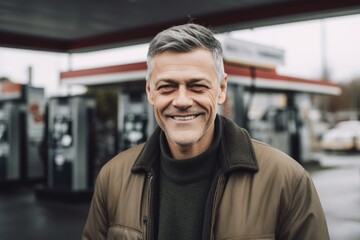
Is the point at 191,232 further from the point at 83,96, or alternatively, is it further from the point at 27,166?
the point at 27,166

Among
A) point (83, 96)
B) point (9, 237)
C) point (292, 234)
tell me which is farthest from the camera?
point (83, 96)

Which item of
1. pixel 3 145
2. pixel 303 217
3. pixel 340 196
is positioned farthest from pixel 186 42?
pixel 3 145

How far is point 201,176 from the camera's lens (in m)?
1.99

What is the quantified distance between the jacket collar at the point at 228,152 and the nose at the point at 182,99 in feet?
0.92

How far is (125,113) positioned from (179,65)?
29.9 feet

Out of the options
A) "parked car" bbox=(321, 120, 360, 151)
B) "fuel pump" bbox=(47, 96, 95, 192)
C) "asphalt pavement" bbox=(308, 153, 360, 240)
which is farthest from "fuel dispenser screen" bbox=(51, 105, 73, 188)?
"parked car" bbox=(321, 120, 360, 151)

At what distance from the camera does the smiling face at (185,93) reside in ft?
6.28

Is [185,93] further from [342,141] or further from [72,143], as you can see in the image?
[342,141]

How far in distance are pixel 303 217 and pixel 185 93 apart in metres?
0.71

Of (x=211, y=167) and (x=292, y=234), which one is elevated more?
(x=211, y=167)

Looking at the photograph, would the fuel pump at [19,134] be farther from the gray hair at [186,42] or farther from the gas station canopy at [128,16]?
the gray hair at [186,42]

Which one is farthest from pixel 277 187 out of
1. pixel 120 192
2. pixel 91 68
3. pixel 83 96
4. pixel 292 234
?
pixel 91 68

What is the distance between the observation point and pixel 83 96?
10.3 meters

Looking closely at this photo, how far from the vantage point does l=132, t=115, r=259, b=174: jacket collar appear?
192 cm
